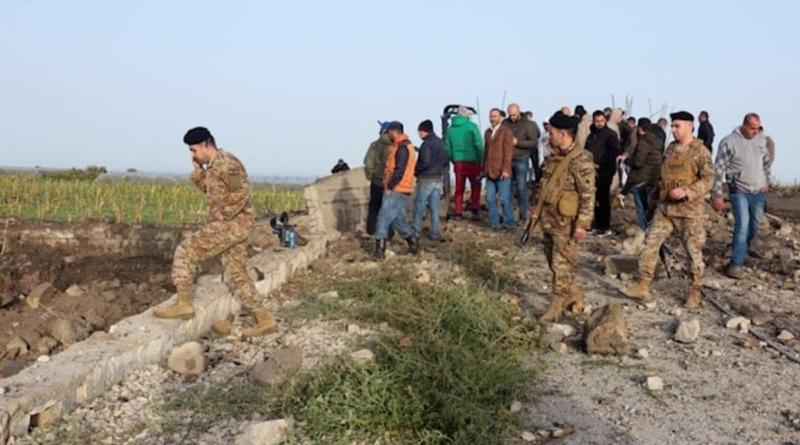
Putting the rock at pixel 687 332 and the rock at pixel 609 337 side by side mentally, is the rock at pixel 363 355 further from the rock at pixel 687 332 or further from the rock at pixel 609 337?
the rock at pixel 687 332

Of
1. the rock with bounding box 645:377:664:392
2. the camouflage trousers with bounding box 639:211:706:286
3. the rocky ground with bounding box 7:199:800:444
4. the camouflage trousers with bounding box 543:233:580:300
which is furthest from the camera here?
the camouflage trousers with bounding box 639:211:706:286

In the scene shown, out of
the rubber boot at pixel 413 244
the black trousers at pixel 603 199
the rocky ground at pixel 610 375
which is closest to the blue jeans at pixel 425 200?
the rubber boot at pixel 413 244

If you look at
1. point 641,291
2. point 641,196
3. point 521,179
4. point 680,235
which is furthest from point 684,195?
point 521,179

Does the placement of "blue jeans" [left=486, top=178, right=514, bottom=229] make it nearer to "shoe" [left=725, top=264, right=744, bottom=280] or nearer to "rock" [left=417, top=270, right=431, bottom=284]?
"rock" [left=417, top=270, right=431, bottom=284]

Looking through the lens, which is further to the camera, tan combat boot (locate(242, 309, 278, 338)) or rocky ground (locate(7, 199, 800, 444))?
tan combat boot (locate(242, 309, 278, 338))

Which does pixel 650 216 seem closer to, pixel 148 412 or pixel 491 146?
pixel 491 146

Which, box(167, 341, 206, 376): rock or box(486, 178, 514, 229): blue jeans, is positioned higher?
box(486, 178, 514, 229): blue jeans

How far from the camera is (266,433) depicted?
15.9 ft

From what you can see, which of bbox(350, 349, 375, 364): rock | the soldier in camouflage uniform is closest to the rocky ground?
bbox(350, 349, 375, 364): rock

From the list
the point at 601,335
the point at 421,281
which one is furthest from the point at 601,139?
the point at 601,335

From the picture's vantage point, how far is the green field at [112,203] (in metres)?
14.8

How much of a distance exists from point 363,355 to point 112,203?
37.9ft

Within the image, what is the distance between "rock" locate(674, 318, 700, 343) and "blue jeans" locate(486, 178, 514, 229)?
561cm

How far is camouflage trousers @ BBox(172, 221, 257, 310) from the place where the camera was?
6.99 m
